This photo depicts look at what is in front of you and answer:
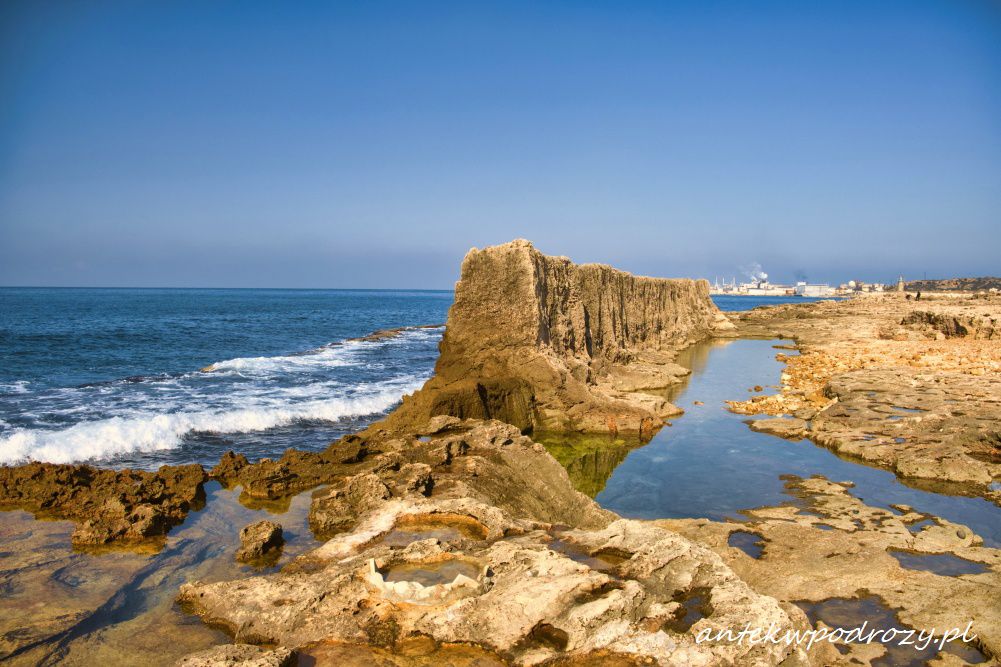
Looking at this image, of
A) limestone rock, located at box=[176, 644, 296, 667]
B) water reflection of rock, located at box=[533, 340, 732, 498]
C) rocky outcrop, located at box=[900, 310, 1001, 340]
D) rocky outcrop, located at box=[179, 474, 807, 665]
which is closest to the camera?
limestone rock, located at box=[176, 644, 296, 667]

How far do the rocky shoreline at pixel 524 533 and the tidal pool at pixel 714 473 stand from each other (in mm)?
592

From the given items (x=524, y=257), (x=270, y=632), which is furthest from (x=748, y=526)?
(x=524, y=257)

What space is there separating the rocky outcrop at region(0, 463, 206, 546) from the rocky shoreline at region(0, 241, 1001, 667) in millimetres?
39

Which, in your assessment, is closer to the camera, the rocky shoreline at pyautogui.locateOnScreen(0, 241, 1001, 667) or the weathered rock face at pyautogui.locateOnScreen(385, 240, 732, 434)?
the rocky shoreline at pyautogui.locateOnScreen(0, 241, 1001, 667)

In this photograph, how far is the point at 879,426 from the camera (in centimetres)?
1586

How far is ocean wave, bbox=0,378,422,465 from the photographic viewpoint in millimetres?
13789

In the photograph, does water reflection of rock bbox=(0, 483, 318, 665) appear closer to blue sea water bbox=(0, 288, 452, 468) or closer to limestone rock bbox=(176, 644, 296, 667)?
limestone rock bbox=(176, 644, 296, 667)

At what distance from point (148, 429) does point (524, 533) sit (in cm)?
1188

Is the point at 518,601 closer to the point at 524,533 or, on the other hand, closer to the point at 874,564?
the point at 524,533

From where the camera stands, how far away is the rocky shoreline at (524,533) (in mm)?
5508

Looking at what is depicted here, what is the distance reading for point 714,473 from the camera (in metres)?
13.1

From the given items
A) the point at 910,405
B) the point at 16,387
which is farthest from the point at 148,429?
the point at 910,405

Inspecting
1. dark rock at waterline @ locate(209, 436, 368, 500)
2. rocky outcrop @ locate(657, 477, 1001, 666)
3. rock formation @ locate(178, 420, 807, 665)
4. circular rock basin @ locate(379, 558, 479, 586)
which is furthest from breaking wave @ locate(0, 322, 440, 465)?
rocky outcrop @ locate(657, 477, 1001, 666)

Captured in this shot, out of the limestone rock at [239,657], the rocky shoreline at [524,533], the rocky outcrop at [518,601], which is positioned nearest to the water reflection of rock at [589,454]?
the rocky shoreline at [524,533]
